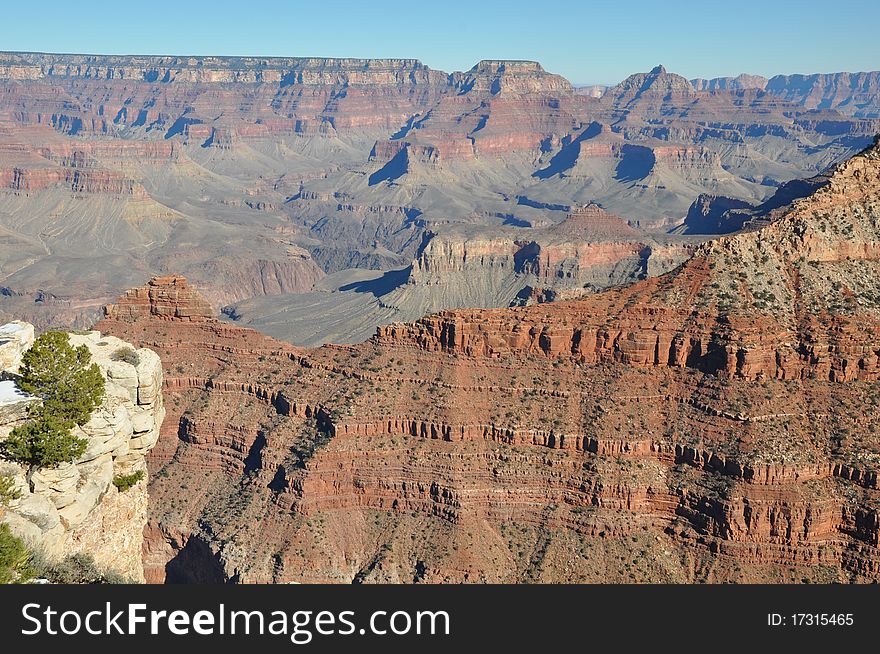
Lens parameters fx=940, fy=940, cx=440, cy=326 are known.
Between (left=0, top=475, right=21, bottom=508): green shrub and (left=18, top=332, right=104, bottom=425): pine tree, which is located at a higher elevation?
(left=18, top=332, right=104, bottom=425): pine tree

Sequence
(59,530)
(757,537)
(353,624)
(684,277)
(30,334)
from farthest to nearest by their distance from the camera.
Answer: (684,277), (757,537), (30,334), (59,530), (353,624)

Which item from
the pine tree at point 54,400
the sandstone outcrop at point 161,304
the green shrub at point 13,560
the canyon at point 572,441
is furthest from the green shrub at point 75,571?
the sandstone outcrop at point 161,304

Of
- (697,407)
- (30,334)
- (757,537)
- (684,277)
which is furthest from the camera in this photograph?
(684,277)

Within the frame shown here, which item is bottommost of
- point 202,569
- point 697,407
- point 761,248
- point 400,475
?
point 202,569

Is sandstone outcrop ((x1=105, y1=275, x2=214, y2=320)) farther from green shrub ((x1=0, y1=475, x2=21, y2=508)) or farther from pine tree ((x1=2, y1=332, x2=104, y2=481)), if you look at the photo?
green shrub ((x1=0, y1=475, x2=21, y2=508))

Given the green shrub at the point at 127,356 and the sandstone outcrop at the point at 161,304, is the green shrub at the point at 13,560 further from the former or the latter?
the sandstone outcrop at the point at 161,304

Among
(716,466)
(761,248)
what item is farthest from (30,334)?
(761,248)

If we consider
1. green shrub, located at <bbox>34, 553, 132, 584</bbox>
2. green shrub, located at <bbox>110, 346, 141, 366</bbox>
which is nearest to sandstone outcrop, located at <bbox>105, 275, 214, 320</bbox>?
green shrub, located at <bbox>110, 346, 141, 366</bbox>

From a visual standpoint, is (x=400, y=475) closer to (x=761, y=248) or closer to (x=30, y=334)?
(x=30, y=334)
